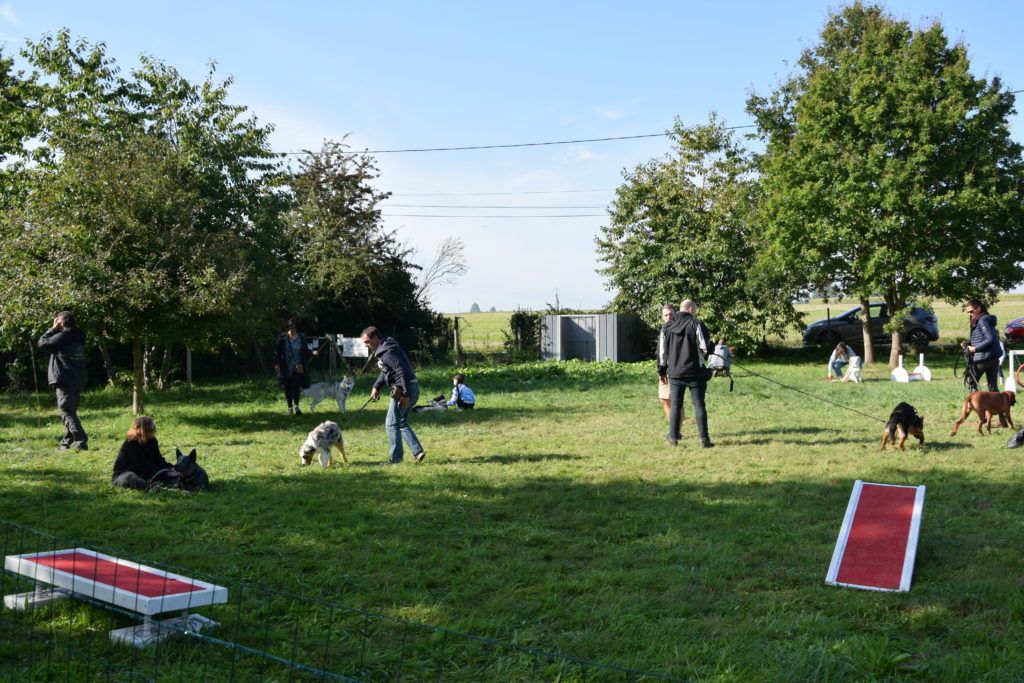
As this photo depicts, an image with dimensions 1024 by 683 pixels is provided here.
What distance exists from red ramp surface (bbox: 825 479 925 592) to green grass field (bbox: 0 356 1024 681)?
15 centimetres

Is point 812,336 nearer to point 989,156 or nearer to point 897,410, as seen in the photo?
point 989,156

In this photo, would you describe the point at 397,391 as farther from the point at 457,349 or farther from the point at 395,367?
the point at 457,349

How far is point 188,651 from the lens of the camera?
412cm

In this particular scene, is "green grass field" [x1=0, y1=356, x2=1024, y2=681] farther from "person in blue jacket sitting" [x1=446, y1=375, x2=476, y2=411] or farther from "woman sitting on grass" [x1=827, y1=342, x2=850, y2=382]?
"woman sitting on grass" [x1=827, y1=342, x2=850, y2=382]

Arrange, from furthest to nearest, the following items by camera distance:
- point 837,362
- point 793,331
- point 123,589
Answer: point 793,331 < point 837,362 < point 123,589

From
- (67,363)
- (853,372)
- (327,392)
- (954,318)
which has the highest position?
(954,318)

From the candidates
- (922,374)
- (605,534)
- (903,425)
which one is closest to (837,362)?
(922,374)

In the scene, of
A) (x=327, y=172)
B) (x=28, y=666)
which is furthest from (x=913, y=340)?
(x=28, y=666)

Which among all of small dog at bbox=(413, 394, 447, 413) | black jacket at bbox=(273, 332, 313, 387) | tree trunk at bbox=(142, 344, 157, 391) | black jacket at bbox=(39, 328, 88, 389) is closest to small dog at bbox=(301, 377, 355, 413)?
black jacket at bbox=(273, 332, 313, 387)

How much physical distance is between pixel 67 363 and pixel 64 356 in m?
0.09

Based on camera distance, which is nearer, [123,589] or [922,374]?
[123,589]

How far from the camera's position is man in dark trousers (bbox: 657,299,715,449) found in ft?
31.5

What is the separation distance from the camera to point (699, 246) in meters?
24.9

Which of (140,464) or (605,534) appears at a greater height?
(140,464)
